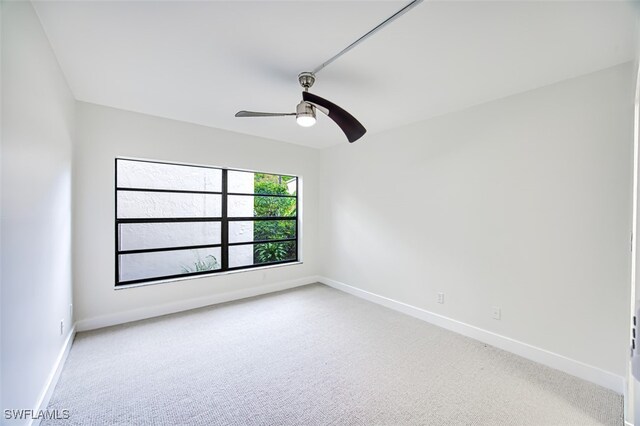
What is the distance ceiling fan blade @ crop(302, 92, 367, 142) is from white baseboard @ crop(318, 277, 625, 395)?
244 cm

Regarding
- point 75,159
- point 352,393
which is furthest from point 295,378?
point 75,159

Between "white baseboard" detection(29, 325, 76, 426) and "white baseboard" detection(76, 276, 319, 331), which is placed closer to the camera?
"white baseboard" detection(29, 325, 76, 426)

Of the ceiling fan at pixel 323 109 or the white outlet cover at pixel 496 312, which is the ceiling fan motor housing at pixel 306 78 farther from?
the white outlet cover at pixel 496 312

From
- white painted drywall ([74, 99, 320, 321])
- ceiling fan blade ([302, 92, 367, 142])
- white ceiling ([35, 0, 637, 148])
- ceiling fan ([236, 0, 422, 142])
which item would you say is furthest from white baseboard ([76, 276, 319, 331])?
ceiling fan blade ([302, 92, 367, 142])

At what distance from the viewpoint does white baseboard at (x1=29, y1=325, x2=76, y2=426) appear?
1.77 meters

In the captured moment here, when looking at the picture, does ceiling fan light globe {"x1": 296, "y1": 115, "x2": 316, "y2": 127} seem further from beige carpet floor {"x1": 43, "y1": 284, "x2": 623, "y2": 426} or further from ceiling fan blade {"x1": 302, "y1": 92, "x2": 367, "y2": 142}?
beige carpet floor {"x1": 43, "y1": 284, "x2": 623, "y2": 426}

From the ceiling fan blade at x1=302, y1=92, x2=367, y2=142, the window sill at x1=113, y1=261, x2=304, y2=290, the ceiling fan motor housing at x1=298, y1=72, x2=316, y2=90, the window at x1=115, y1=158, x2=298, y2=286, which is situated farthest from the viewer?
the window at x1=115, y1=158, x2=298, y2=286

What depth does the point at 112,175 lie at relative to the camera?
321 cm

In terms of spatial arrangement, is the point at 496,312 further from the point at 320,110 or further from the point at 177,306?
the point at 177,306

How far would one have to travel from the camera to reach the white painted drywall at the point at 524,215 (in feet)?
7.06

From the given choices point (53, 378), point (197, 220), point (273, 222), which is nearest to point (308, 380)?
point (53, 378)

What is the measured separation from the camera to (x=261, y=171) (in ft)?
14.5

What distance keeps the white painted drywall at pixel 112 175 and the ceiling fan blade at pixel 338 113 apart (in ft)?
4.66

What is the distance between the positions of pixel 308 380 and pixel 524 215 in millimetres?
2474
